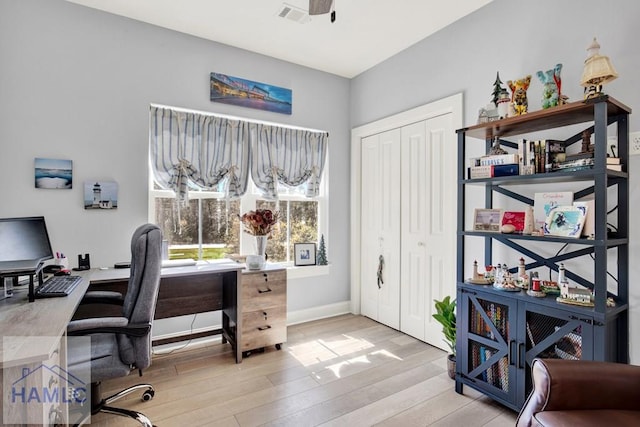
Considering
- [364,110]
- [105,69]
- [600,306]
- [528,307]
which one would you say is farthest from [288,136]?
[600,306]

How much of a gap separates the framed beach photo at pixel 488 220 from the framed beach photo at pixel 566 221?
31cm

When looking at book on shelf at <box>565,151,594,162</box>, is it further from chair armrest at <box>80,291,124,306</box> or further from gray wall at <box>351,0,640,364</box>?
chair armrest at <box>80,291,124,306</box>

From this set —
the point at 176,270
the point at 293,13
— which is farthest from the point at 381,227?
the point at 293,13

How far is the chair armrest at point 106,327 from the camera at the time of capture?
157 centimetres

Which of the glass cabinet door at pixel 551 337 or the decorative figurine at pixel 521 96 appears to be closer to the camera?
the glass cabinet door at pixel 551 337

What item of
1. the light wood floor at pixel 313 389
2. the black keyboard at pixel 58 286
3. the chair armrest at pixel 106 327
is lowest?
the light wood floor at pixel 313 389

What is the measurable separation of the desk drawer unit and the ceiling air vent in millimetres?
2156

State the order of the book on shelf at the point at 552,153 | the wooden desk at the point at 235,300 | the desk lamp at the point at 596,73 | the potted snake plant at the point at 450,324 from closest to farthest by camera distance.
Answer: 1. the desk lamp at the point at 596,73
2. the book on shelf at the point at 552,153
3. the potted snake plant at the point at 450,324
4. the wooden desk at the point at 235,300

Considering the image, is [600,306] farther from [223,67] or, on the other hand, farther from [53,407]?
[223,67]

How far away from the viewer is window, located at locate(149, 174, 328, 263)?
3.04 meters

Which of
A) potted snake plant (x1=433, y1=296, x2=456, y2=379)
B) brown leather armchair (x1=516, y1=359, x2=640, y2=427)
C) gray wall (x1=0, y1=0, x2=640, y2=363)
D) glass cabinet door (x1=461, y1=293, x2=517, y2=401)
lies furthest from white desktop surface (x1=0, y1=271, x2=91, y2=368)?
potted snake plant (x1=433, y1=296, x2=456, y2=379)

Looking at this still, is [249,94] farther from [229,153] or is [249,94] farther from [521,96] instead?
[521,96]

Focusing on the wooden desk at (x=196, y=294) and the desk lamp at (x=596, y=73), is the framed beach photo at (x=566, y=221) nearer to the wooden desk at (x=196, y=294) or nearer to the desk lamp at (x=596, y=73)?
the desk lamp at (x=596, y=73)

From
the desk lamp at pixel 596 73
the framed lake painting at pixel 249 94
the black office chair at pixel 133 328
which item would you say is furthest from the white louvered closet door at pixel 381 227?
the black office chair at pixel 133 328
